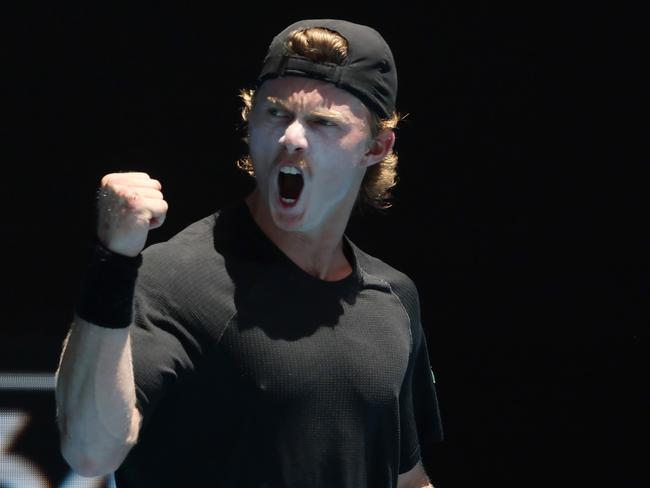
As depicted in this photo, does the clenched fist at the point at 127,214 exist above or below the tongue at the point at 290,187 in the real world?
above

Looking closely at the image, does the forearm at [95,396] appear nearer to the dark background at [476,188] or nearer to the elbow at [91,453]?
the elbow at [91,453]

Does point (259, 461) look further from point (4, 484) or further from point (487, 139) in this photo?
point (487, 139)

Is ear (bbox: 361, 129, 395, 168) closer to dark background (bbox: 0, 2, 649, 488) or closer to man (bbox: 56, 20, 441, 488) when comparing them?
man (bbox: 56, 20, 441, 488)

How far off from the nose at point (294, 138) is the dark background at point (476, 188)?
0.95 meters

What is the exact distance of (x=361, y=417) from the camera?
1882mm

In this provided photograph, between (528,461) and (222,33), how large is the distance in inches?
44.6

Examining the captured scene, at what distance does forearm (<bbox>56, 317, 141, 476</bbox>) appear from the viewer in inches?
62.0

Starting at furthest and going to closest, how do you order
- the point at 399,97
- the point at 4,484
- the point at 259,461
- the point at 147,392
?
the point at 399,97 → the point at 4,484 → the point at 259,461 → the point at 147,392

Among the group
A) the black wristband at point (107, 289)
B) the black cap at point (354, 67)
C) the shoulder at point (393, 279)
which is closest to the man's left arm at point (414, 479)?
the shoulder at point (393, 279)

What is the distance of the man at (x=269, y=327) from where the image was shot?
160 cm

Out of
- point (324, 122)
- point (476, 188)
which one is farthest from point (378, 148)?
point (476, 188)

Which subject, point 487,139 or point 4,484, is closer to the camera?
point 4,484

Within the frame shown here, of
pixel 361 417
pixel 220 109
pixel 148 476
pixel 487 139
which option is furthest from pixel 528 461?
pixel 148 476

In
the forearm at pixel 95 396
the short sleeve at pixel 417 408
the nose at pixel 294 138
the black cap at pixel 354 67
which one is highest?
the black cap at pixel 354 67
